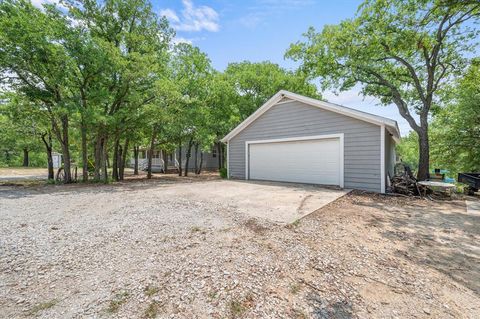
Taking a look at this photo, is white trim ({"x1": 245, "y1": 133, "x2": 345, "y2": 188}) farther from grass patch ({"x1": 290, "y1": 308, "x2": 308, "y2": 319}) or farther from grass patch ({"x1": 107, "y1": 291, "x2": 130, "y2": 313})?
grass patch ({"x1": 107, "y1": 291, "x2": 130, "y2": 313})

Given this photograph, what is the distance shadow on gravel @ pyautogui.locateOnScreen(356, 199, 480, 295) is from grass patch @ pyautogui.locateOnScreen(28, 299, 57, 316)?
4.06 m

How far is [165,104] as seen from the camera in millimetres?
12070

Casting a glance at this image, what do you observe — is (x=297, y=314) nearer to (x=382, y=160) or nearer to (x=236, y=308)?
(x=236, y=308)

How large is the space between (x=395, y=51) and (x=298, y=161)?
250 inches

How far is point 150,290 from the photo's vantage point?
2.18 m

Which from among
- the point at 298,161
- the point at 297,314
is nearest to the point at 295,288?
the point at 297,314

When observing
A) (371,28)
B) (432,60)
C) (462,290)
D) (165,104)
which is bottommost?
(462,290)

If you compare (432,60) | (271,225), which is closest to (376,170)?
(271,225)

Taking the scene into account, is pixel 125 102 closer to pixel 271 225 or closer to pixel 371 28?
pixel 271 225

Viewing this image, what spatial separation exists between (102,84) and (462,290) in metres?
13.6

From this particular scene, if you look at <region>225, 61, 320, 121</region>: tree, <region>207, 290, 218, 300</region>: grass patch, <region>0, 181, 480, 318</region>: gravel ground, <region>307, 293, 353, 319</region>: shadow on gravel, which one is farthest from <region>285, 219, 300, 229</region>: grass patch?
<region>225, 61, 320, 121</region>: tree

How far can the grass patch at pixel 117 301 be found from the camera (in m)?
1.93

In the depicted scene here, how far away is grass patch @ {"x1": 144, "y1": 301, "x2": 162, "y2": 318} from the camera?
1.87m

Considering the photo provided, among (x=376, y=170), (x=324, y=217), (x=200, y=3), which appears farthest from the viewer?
(x=200, y=3)
